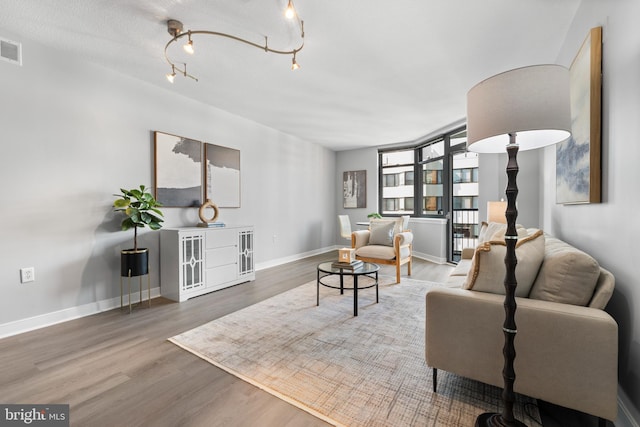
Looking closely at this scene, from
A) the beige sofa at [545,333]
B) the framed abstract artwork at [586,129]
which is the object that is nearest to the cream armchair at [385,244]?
the framed abstract artwork at [586,129]

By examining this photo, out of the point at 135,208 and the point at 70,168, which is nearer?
the point at 70,168

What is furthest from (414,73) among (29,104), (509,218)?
(29,104)

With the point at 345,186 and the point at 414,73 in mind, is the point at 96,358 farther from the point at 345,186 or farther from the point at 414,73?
the point at 345,186

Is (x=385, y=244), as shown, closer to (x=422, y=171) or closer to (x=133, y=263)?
(x=422, y=171)

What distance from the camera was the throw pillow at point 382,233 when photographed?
4086mm

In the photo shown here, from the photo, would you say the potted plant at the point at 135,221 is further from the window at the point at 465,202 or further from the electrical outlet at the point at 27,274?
the window at the point at 465,202

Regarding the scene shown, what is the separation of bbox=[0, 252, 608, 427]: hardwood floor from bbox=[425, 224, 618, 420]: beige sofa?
82 centimetres

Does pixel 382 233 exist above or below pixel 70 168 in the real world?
below

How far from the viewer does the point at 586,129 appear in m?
1.72

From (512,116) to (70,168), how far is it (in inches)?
139

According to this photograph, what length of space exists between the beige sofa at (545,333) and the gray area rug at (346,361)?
0.75 ft

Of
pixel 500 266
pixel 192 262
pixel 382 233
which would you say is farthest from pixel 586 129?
pixel 192 262

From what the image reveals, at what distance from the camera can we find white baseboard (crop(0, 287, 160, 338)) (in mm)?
2303

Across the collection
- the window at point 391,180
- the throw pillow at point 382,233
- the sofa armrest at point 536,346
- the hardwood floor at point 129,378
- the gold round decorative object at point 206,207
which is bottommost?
the hardwood floor at point 129,378
